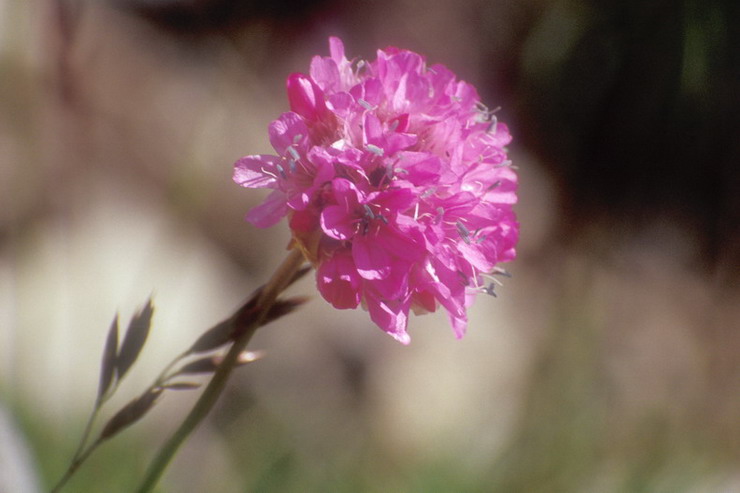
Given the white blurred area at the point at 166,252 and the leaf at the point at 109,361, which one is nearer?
the leaf at the point at 109,361

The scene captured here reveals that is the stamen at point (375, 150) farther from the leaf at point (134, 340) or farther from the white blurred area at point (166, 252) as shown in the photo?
the white blurred area at point (166, 252)

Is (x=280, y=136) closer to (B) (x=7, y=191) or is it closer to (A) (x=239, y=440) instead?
(A) (x=239, y=440)

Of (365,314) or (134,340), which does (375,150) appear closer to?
(134,340)

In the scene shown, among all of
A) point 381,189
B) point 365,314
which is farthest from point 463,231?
point 365,314

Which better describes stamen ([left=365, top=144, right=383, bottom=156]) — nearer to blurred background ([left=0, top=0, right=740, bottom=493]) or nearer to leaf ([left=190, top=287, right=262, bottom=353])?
leaf ([left=190, top=287, right=262, bottom=353])

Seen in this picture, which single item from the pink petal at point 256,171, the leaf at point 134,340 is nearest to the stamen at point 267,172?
the pink petal at point 256,171

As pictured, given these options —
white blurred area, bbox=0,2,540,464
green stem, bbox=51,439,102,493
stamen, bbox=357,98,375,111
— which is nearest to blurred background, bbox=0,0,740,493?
white blurred area, bbox=0,2,540,464

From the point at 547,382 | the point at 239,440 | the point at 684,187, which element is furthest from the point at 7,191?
the point at 684,187

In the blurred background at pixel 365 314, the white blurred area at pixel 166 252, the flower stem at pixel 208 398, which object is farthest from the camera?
the white blurred area at pixel 166 252
